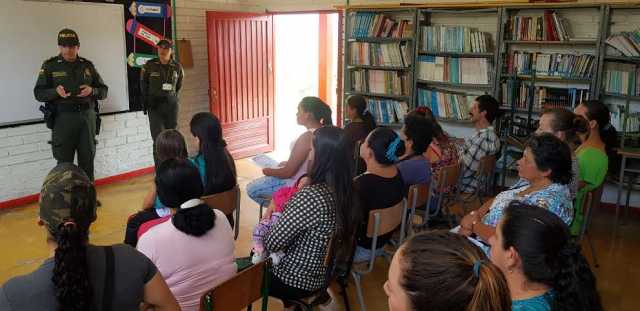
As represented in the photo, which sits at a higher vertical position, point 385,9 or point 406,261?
point 385,9

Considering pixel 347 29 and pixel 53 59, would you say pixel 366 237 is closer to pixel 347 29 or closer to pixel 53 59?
pixel 53 59

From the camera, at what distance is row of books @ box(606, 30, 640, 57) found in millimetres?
4477

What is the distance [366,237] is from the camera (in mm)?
2709

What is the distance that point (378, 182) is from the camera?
106 inches

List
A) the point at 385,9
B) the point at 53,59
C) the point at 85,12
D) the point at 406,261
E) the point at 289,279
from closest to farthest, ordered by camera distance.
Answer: the point at 406,261 → the point at 289,279 → the point at 53,59 → the point at 85,12 → the point at 385,9

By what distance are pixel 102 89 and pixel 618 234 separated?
4.81 m

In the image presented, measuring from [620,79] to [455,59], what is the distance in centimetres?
158

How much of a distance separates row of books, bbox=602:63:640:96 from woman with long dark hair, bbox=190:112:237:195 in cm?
359

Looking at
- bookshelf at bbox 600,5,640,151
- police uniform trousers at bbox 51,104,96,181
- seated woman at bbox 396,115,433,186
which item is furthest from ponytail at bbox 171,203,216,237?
bookshelf at bbox 600,5,640,151

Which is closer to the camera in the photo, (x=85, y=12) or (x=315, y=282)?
(x=315, y=282)

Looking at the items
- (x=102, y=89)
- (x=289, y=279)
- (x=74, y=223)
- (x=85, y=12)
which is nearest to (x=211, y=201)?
(x=289, y=279)

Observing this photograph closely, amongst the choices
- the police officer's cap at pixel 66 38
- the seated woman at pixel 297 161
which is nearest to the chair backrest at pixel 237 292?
the seated woman at pixel 297 161

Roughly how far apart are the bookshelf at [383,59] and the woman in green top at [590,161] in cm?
232

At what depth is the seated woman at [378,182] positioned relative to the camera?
267 cm
